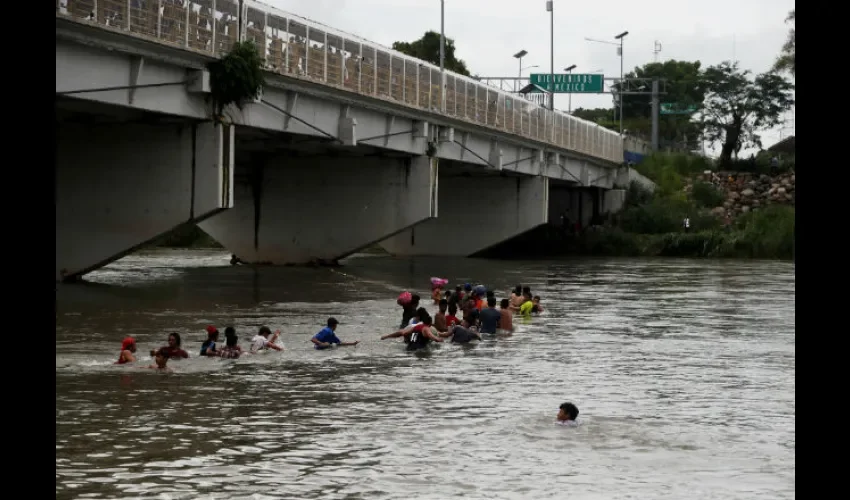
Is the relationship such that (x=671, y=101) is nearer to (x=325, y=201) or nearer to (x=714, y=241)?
(x=714, y=241)

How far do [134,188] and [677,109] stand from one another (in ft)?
318

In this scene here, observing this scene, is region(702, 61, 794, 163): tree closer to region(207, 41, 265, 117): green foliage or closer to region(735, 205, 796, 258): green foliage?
region(735, 205, 796, 258): green foliage

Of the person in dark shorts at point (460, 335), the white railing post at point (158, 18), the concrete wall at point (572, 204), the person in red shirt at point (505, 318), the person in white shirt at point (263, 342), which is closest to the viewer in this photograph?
the person in white shirt at point (263, 342)

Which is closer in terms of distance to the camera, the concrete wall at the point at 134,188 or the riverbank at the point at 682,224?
the concrete wall at the point at 134,188

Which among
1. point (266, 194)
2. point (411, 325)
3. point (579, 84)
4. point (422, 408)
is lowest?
point (422, 408)

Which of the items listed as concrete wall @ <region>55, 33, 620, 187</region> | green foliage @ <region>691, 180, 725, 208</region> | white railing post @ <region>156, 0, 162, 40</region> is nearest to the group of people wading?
concrete wall @ <region>55, 33, 620, 187</region>

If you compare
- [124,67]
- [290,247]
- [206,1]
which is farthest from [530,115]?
[124,67]

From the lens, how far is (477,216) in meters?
70.4

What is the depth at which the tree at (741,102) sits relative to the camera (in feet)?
335

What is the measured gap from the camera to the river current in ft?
37.1

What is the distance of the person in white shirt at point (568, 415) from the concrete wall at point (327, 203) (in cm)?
3778

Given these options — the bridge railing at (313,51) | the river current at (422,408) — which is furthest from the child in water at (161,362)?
the bridge railing at (313,51)

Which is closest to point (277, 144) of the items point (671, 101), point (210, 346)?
point (210, 346)

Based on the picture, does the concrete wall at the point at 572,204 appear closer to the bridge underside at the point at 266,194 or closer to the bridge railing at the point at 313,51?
the bridge underside at the point at 266,194
